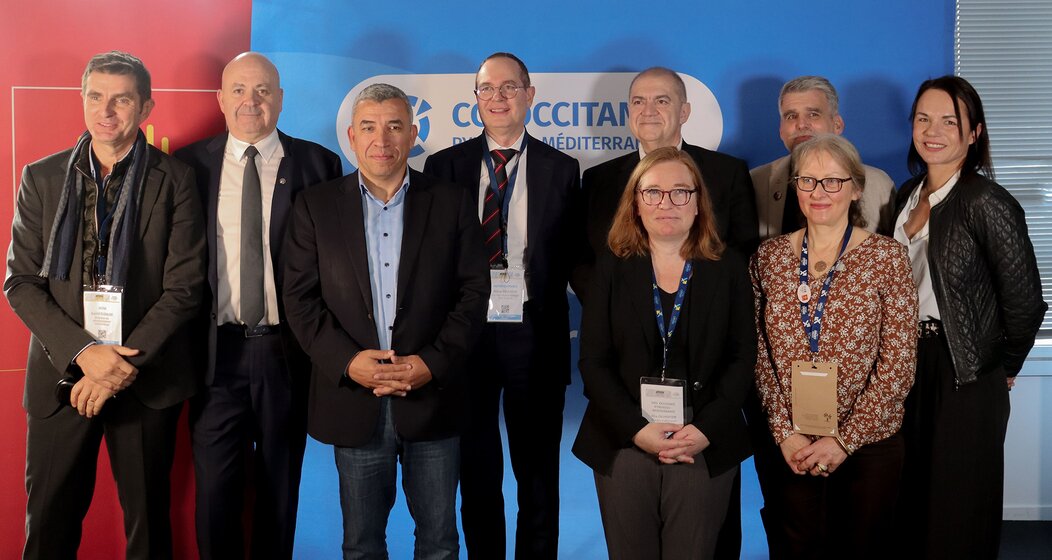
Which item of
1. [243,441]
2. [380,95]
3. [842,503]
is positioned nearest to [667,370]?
[842,503]

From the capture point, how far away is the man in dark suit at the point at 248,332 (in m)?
2.94

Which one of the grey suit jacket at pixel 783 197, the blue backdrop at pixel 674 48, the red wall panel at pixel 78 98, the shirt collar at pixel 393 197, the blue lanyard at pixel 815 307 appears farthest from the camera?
the blue backdrop at pixel 674 48

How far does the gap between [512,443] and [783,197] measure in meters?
1.49

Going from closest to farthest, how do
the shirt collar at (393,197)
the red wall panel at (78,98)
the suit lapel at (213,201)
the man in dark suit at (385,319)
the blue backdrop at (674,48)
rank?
the man in dark suit at (385,319) < the shirt collar at (393,197) < the suit lapel at (213,201) < the red wall panel at (78,98) < the blue backdrop at (674,48)

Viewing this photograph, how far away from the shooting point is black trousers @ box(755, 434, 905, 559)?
242cm

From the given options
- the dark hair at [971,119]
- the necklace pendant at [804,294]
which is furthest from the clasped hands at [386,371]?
the dark hair at [971,119]

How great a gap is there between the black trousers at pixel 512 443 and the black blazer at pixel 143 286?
3.57 feet

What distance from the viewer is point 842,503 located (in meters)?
2.47

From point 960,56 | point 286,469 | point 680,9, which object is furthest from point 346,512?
point 960,56

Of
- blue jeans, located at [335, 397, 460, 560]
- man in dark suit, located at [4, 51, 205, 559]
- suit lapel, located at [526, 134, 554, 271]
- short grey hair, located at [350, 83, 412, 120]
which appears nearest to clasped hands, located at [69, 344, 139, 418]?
man in dark suit, located at [4, 51, 205, 559]

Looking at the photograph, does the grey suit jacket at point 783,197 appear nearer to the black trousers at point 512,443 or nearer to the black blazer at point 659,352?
the black blazer at point 659,352

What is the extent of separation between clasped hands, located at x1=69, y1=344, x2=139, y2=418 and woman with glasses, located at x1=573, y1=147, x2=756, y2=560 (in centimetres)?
159

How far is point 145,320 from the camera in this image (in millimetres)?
2768

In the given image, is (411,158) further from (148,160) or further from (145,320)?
(145,320)
